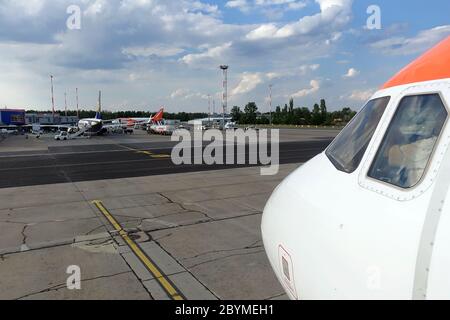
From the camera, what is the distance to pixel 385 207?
78.2 inches

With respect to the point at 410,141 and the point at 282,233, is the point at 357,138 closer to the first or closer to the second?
the point at 410,141

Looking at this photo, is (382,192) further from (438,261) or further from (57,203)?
(57,203)

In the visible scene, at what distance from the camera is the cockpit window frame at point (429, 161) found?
1854 mm

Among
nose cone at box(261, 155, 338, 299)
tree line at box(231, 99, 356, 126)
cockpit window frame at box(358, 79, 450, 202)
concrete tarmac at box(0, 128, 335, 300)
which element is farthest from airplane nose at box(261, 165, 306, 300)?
tree line at box(231, 99, 356, 126)

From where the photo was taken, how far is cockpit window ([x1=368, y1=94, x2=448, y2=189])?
1.96m

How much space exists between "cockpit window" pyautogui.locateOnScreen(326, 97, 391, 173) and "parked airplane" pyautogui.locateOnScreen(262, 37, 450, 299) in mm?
11

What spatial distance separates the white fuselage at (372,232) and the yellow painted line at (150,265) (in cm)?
246

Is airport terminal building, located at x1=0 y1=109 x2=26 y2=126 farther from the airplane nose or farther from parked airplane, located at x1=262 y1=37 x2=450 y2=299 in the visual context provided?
parked airplane, located at x1=262 y1=37 x2=450 y2=299

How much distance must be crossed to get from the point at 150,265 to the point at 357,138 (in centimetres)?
429

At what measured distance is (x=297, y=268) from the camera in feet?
8.46

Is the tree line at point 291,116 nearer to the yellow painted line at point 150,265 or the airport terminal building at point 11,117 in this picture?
the airport terminal building at point 11,117

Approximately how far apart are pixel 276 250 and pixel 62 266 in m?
4.30

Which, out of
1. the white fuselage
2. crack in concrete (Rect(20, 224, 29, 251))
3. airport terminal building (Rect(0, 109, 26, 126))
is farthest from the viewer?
airport terminal building (Rect(0, 109, 26, 126))

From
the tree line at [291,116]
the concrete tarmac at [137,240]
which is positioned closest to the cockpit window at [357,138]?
the concrete tarmac at [137,240]
